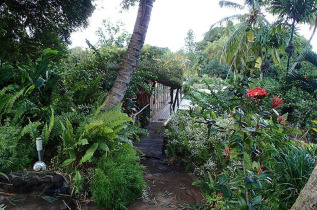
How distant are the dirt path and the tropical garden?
165 millimetres

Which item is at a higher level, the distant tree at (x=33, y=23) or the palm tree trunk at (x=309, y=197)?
the distant tree at (x=33, y=23)

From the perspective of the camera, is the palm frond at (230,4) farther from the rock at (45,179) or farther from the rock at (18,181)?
the rock at (18,181)

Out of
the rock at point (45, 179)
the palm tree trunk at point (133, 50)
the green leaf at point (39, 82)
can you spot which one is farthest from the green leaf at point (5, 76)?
the rock at point (45, 179)

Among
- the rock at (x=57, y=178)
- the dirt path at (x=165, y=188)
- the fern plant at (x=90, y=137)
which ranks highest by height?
the fern plant at (x=90, y=137)

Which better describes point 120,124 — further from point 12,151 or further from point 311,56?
point 311,56

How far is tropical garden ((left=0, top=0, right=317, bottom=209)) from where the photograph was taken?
2.11 metres

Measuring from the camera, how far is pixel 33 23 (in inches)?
206

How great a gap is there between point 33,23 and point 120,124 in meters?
3.98

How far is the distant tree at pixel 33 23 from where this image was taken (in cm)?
473

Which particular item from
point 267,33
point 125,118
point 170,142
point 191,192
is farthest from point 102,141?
point 267,33

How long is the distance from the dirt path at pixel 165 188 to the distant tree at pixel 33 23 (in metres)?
3.27

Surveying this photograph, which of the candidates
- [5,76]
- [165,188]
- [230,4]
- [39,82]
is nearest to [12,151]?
[39,82]

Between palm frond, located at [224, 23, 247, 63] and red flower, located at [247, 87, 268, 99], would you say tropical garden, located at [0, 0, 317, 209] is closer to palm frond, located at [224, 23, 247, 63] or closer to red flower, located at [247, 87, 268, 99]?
red flower, located at [247, 87, 268, 99]

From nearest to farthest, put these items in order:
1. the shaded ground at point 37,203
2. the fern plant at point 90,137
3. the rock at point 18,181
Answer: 1. the shaded ground at point 37,203
2. the rock at point 18,181
3. the fern plant at point 90,137
